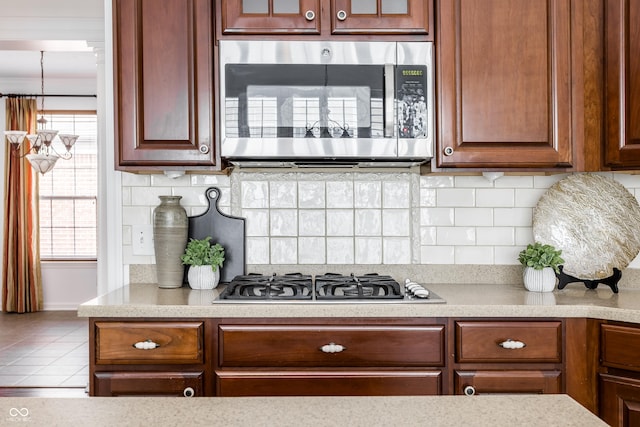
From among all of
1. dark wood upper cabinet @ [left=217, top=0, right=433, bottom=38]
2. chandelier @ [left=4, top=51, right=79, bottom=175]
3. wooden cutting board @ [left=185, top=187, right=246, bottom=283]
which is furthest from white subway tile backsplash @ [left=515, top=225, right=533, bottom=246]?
chandelier @ [left=4, top=51, right=79, bottom=175]

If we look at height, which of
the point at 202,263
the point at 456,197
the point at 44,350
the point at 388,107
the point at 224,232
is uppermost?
the point at 388,107

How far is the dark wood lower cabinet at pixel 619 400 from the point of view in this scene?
1.83 metres

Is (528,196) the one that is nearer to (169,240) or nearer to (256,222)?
(256,222)

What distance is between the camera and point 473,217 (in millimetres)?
2512

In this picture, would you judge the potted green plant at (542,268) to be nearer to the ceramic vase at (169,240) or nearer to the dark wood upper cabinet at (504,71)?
the dark wood upper cabinet at (504,71)

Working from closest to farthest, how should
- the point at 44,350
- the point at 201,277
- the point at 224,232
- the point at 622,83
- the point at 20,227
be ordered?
the point at 622,83 < the point at 201,277 < the point at 224,232 < the point at 44,350 < the point at 20,227

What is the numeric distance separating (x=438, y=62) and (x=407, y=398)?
61.6 inches

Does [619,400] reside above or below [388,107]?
below

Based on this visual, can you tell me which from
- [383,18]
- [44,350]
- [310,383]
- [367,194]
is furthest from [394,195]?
[44,350]

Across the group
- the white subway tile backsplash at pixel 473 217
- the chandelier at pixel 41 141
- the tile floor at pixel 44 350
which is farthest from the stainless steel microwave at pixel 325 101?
the chandelier at pixel 41 141

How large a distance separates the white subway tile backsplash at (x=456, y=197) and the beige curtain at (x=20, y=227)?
18.9ft

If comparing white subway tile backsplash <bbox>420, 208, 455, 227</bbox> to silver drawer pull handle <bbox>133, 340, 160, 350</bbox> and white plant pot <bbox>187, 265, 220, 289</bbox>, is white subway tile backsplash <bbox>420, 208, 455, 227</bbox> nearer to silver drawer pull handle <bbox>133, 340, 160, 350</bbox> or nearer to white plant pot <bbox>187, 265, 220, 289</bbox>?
white plant pot <bbox>187, 265, 220, 289</bbox>

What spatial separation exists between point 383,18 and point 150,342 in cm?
148

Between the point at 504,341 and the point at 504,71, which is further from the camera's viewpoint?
the point at 504,71
